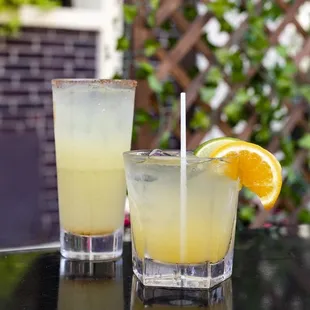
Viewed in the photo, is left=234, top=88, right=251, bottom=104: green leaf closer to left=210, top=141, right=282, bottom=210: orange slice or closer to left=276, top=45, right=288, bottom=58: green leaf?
left=276, top=45, right=288, bottom=58: green leaf

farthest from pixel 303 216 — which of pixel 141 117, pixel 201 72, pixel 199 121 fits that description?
pixel 141 117

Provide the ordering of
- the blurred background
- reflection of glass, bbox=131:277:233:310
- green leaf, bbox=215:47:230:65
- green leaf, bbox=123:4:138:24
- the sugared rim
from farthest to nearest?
green leaf, bbox=215:47:230:65
the blurred background
green leaf, bbox=123:4:138:24
the sugared rim
reflection of glass, bbox=131:277:233:310

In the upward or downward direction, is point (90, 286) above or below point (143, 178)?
below

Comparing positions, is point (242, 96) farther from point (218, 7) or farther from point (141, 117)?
point (141, 117)

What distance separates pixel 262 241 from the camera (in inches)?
38.7

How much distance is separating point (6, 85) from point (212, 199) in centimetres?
201

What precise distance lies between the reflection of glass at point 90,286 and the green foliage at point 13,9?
1853 millimetres

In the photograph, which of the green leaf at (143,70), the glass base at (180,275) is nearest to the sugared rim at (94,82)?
the glass base at (180,275)

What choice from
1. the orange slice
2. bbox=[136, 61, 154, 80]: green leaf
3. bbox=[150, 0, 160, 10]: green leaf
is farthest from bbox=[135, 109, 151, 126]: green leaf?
the orange slice

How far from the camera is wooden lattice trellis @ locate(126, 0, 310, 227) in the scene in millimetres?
2252

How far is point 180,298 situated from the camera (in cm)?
69

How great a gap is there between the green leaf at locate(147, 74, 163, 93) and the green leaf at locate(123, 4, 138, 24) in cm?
20

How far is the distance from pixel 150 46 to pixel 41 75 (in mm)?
666

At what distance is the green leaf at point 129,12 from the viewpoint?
2178mm
